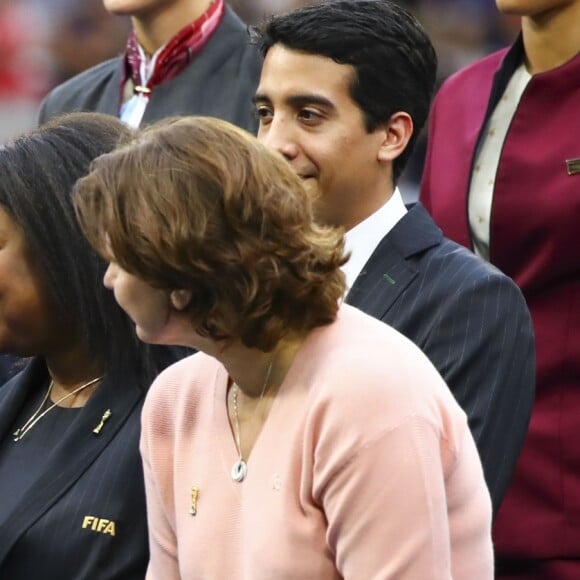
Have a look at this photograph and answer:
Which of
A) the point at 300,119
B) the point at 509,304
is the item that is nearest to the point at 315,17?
the point at 300,119

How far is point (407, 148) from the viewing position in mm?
2875

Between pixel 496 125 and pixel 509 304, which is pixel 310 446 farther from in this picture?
pixel 496 125

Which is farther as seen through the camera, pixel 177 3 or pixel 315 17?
pixel 177 3

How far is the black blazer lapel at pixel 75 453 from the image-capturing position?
2.60 m

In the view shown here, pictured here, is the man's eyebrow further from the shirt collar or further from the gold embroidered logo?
the gold embroidered logo

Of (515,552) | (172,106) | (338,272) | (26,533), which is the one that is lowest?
(515,552)

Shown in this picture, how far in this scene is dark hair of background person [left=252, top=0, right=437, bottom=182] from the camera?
2.80 metres

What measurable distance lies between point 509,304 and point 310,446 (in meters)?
0.63

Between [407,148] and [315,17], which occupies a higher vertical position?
[315,17]

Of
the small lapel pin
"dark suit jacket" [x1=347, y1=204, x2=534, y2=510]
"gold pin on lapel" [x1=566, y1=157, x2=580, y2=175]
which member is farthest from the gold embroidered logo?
"gold pin on lapel" [x1=566, y1=157, x2=580, y2=175]

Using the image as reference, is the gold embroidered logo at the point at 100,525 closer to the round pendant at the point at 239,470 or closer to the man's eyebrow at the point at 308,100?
the round pendant at the point at 239,470

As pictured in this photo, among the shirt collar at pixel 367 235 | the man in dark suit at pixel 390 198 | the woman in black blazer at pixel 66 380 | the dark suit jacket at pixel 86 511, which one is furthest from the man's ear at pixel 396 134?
the dark suit jacket at pixel 86 511

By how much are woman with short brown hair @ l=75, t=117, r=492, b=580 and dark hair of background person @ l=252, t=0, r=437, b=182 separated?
68 cm

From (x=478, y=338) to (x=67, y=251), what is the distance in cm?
67
